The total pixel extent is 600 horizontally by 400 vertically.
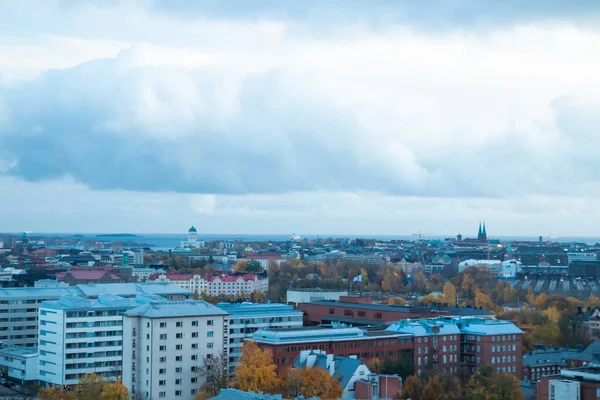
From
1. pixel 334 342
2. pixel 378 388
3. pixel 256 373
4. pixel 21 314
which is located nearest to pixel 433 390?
pixel 378 388

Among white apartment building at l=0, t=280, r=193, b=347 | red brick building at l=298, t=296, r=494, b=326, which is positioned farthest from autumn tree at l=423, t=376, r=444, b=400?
white apartment building at l=0, t=280, r=193, b=347

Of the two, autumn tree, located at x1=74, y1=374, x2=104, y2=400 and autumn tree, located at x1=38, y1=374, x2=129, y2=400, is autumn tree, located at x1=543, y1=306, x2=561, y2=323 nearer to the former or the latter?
autumn tree, located at x1=74, y1=374, x2=104, y2=400

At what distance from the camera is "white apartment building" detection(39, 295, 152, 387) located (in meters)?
46.0

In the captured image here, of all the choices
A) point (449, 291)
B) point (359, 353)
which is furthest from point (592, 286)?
point (359, 353)

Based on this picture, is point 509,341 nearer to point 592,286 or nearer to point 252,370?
point 252,370

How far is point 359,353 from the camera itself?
45938 millimetres

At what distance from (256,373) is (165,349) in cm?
510

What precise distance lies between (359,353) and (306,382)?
372 inches

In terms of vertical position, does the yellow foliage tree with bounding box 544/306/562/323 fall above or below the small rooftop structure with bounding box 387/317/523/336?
below

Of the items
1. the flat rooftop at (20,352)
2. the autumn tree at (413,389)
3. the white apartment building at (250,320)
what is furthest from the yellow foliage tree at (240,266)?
the autumn tree at (413,389)

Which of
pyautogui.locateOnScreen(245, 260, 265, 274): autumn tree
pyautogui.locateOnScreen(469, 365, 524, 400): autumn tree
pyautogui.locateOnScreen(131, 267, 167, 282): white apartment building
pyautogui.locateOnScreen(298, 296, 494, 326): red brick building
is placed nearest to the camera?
pyautogui.locateOnScreen(469, 365, 524, 400): autumn tree

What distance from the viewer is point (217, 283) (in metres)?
100

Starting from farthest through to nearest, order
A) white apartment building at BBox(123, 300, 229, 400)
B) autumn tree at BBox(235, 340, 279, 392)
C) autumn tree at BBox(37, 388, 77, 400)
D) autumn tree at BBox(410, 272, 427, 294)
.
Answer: autumn tree at BBox(410, 272, 427, 294), white apartment building at BBox(123, 300, 229, 400), autumn tree at BBox(235, 340, 279, 392), autumn tree at BBox(37, 388, 77, 400)

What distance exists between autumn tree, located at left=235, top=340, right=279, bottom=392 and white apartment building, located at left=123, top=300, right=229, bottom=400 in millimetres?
3410
